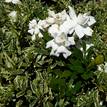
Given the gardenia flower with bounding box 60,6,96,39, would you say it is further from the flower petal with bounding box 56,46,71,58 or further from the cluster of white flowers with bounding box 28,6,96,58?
the flower petal with bounding box 56,46,71,58

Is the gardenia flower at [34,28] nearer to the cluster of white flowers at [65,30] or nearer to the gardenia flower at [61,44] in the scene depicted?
the cluster of white flowers at [65,30]

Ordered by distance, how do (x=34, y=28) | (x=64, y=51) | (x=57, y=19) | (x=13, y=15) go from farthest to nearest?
1. (x=13, y=15)
2. (x=34, y=28)
3. (x=57, y=19)
4. (x=64, y=51)

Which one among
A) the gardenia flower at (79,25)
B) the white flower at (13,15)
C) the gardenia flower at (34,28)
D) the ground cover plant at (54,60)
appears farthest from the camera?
the white flower at (13,15)

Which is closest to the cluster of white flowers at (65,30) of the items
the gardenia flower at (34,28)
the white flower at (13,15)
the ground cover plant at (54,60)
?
the ground cover plant at (54,60)

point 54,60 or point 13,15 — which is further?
point 13,15

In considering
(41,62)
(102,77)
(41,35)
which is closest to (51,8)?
(41,35)

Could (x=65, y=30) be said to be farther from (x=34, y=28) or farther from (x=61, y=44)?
(x=34, y=28)

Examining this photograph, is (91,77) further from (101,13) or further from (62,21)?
(101,13)

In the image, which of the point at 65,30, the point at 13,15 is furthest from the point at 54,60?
the point at 13,15
